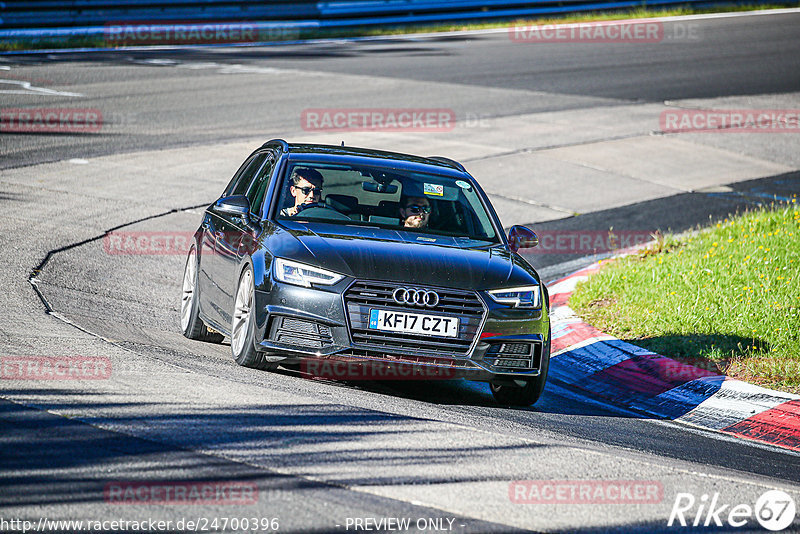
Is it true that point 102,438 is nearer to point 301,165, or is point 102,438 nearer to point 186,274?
point 301,165

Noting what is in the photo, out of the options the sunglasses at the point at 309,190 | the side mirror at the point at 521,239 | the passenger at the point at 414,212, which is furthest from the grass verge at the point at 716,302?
the sunglasses at the point at 309,190

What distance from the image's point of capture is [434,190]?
8641 millimetres

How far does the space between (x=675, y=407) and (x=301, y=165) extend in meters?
3.47

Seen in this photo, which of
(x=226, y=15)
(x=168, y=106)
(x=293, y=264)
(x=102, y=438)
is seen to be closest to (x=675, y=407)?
(x=293, y=264)

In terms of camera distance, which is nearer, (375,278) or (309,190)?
(375,278)

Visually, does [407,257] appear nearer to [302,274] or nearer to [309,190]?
[302,274]

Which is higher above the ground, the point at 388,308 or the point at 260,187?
the point at 260,187

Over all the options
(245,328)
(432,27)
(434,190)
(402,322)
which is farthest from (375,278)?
(432,27)

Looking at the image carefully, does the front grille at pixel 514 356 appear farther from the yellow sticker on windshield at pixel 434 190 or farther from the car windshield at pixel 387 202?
the yellow sticker on windshield at pixel 434 190

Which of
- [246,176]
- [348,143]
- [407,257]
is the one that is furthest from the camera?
[348,143]

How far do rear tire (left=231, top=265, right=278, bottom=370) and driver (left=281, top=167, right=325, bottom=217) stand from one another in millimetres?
812

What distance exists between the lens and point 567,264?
45.0ft

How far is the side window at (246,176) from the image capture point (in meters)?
9.30

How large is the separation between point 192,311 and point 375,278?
7.97ft
